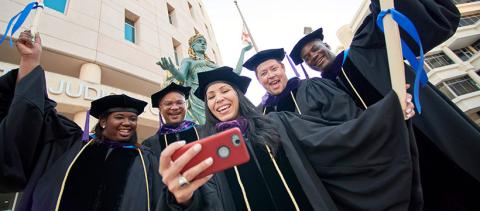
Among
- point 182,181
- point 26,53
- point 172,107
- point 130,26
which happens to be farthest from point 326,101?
point 130,26

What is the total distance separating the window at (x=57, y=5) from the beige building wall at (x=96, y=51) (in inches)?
8.7

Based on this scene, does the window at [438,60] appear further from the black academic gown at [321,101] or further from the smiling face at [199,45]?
the black academic gown at [321,101]

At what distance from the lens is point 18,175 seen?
62.6 inches

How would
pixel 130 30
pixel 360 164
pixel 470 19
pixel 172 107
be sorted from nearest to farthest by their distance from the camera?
pixel 360 164
pixel 172 107
pixel 130 30
pixel 470 19

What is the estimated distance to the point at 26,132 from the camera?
1.66 m

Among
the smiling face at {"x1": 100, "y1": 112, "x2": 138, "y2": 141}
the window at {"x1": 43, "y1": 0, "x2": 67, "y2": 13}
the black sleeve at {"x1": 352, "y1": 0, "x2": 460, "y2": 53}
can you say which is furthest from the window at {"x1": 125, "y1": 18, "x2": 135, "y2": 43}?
the black sleeve at {"x1": 352, "y1": 0, "x2": 460, "y2": 53}

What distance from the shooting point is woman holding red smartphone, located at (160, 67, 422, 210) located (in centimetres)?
112

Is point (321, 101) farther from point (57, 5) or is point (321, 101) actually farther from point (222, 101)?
point (57, 5)

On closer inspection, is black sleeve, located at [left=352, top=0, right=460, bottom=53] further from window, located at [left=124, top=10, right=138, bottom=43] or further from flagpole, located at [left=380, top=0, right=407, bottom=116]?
window, located at [left=124, top=10, right=138, bottom=43]

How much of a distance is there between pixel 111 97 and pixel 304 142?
220cm

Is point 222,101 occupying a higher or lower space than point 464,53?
lower

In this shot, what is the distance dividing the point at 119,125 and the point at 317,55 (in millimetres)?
2398

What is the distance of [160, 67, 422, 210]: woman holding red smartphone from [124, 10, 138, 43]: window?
10.6m

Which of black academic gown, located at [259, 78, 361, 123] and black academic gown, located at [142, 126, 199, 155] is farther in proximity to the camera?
black academic gown, located at [142, 126, 199, 155]
